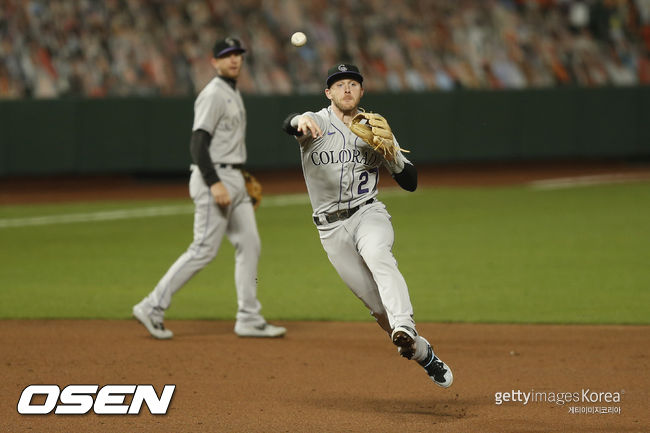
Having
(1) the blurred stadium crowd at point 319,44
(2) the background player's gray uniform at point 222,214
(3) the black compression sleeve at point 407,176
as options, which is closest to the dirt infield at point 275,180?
(1) the blurred stadium crowd at point 319,44

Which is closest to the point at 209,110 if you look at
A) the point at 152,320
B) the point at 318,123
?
the point at 152,320

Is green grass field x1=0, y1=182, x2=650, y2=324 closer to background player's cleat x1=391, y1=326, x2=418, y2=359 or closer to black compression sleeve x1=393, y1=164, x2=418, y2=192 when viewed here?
black compression sleeve x1=393, y1=164, x2=418, y2=192

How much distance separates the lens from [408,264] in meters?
11.2

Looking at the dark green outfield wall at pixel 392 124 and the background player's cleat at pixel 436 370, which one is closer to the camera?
the background player's cleat at pixel 436 370

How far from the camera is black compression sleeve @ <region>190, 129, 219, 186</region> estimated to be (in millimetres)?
7566

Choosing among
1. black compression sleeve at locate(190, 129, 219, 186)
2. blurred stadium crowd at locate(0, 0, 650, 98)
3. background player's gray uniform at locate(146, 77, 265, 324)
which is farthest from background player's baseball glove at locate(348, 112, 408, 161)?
blurred stadium crowd at locate(0, 0, 650, 98)

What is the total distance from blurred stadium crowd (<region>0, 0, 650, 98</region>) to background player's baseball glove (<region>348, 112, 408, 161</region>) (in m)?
14.8

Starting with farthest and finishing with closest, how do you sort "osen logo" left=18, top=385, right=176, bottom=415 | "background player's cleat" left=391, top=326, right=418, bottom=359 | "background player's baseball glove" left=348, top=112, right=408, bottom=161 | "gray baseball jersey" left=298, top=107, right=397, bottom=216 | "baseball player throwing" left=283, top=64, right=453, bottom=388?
Result: "gray baseball jersey" left=298, top=107, right=397, bottom=216 < "baseball player throwing" left=283, top=64, right=453, bottom=388 < "osen logo" left=18, top=385, right=176, bottom=415 < "background player's baseball glove" left=348, top=112, right=408, bottom=161 < "background player's cleat" left=391, top=326, right=418, bottom=359

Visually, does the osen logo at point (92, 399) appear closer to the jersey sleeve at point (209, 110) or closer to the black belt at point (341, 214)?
the black belt at point (341, 214)

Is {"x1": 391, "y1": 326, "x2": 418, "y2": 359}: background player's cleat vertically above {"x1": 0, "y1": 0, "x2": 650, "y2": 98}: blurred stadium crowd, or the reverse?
{"x1": 0, "y1": 0, "x2": 650, "y2": 98}: blurred stadium crowd

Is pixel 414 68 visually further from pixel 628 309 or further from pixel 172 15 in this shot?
pixel 628 309

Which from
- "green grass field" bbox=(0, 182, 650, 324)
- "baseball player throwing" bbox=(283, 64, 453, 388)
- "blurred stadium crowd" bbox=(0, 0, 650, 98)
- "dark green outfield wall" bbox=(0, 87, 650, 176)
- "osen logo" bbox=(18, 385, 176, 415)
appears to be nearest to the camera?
"osen logo" bbox=(18, 385, 176, 415)

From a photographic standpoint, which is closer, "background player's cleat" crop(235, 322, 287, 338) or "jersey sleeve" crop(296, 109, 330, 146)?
"jersey sleeve" crop(296, 109, 330, 146)

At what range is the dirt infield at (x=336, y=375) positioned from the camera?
5.42 meters
